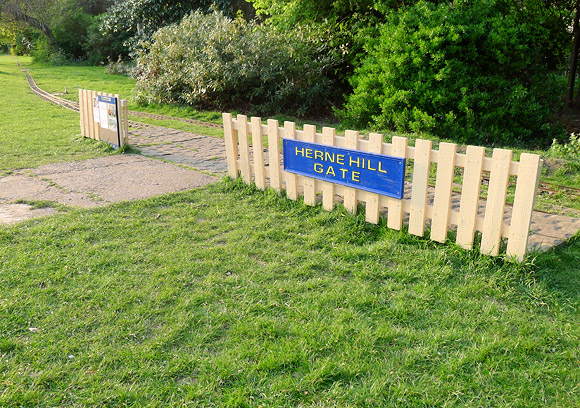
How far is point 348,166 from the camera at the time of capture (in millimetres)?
5082

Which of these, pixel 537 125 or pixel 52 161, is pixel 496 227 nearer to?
pixel 52 161

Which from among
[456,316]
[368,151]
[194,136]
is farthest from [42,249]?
[194,136]

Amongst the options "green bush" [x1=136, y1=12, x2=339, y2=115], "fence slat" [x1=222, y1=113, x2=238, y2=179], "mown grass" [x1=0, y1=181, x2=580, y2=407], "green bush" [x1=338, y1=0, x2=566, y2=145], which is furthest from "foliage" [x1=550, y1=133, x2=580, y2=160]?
"green bush" [x1=136, y1=12, x2=339, y2=115]

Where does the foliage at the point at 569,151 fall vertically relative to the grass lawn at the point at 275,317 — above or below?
above

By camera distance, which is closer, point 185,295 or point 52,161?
point 185,295

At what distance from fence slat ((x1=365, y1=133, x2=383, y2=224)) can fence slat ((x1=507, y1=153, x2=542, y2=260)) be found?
4.25ft

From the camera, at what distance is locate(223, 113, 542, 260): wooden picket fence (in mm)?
4012

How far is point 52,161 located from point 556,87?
37.3 feet

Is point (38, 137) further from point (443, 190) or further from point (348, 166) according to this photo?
point (443, 190)

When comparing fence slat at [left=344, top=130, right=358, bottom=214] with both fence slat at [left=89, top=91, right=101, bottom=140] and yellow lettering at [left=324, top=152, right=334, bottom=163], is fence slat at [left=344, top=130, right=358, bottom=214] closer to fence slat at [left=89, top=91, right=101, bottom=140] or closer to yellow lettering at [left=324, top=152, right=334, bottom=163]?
yellow lettering at [left=324, top=152, right=334, bottom=163]

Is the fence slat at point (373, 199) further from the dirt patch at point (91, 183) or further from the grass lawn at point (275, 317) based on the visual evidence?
the dirt patch at point (91, 183)

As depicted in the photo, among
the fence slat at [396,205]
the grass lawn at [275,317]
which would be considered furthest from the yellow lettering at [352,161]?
the grass lawn at [275,317]

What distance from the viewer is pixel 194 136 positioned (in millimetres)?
10906

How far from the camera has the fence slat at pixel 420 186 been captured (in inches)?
176
